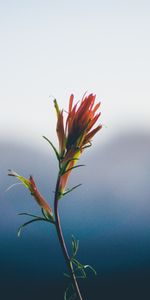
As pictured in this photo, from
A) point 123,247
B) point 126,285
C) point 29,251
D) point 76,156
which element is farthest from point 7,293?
point 76,156

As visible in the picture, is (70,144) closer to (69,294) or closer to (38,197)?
(38,197)

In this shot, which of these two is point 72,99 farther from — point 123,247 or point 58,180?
point 123,247

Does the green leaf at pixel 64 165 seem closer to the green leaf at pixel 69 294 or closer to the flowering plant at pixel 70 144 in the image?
the flowering plant at pixel 70 144

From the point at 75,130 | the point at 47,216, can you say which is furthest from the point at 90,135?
the point at 47,216

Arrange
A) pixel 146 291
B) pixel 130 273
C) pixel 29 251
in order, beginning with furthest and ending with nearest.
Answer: pixel 29 251, pixel 130 273, pixel 146 291

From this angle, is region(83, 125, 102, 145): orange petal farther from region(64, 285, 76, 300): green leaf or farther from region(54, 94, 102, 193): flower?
region(64, 285, 76, 300): green leaf

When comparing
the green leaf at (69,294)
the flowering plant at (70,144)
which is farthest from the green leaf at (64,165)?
the green leaf at (69,294)

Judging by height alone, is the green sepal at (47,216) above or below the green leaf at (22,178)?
below

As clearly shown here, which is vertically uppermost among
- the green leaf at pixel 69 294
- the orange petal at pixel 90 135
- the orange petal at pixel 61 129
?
the orange petal at pixel 61 129
